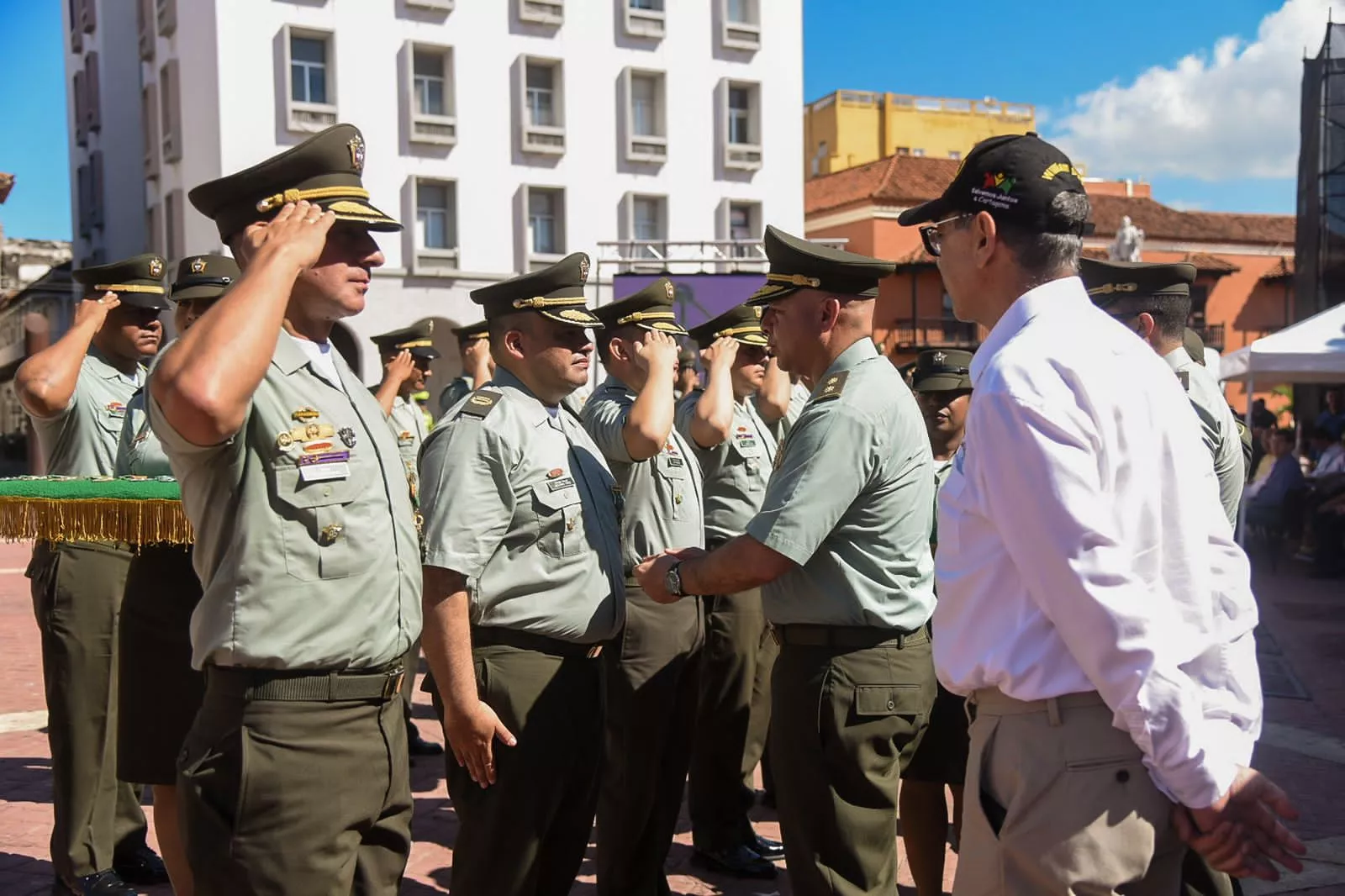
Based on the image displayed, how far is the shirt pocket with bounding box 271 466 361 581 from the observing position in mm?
2750

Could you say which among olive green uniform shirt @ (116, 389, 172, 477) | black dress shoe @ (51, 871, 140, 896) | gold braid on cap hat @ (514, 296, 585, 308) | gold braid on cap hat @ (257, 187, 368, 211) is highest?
gold braid on cap hat @ (257, 187, 368, 211)

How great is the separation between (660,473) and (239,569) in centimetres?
255

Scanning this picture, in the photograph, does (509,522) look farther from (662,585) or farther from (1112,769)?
(1112,769)

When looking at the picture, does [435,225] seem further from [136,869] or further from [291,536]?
[291,536]

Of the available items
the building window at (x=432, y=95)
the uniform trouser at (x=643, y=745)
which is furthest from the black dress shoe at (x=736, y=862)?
the building window at (x=432, y=95)

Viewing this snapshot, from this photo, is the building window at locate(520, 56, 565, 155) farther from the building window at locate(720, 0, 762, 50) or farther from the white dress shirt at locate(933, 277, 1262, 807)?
the white dress shirt at locate(933, 277, 1262, 807)

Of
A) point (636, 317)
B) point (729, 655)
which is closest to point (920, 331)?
point (729, 655)

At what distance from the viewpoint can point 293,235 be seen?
2740mm

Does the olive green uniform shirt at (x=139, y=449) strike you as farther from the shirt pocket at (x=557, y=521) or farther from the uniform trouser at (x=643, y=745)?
the uniform trouser at (x=643, y=745)

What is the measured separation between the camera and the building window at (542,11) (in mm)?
30391

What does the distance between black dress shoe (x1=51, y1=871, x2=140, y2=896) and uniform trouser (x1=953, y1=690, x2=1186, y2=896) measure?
3.54 metres

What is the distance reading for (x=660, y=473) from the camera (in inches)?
201

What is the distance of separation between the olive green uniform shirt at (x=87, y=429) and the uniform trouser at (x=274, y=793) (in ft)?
8.05

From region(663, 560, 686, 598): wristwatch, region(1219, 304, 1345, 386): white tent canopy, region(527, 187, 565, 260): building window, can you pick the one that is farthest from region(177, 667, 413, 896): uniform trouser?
region(527, 187, 565, 260): building window
